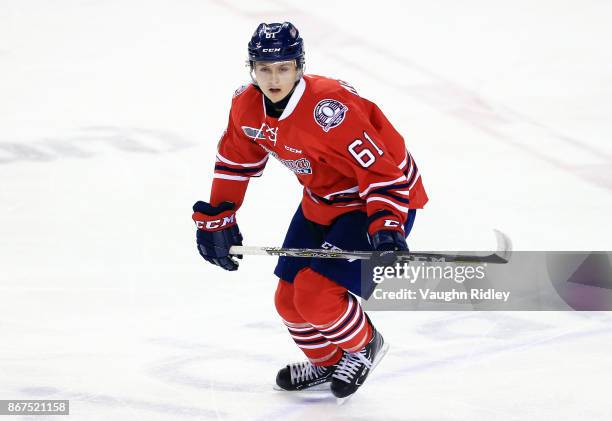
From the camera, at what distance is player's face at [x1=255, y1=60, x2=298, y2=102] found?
329 cm

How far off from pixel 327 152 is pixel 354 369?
2.30 feet

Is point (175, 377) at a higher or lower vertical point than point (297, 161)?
lower

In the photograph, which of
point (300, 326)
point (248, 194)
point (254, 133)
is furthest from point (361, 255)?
point (248, 194)

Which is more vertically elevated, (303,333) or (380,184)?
(380,184)

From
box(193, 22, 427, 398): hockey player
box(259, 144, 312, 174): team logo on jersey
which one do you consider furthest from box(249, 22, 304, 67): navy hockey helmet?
box(259, 144, 312, 174): team logo on jersey

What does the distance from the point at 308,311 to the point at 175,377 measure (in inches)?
22.1

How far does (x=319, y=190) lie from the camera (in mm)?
3473

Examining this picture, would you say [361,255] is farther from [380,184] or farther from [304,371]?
[304,371]

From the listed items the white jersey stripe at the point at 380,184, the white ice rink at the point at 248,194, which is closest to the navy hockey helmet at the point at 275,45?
the white jersey stripe at the point at 380,184

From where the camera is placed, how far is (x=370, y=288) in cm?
342

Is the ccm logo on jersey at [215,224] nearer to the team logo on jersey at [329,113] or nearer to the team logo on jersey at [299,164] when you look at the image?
the team logo on jersey at [299,164]

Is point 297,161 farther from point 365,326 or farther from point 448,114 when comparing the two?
point 448,114

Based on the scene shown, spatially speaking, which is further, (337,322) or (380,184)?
(337,322)

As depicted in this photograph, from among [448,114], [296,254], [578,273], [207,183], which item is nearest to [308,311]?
[296,254]
